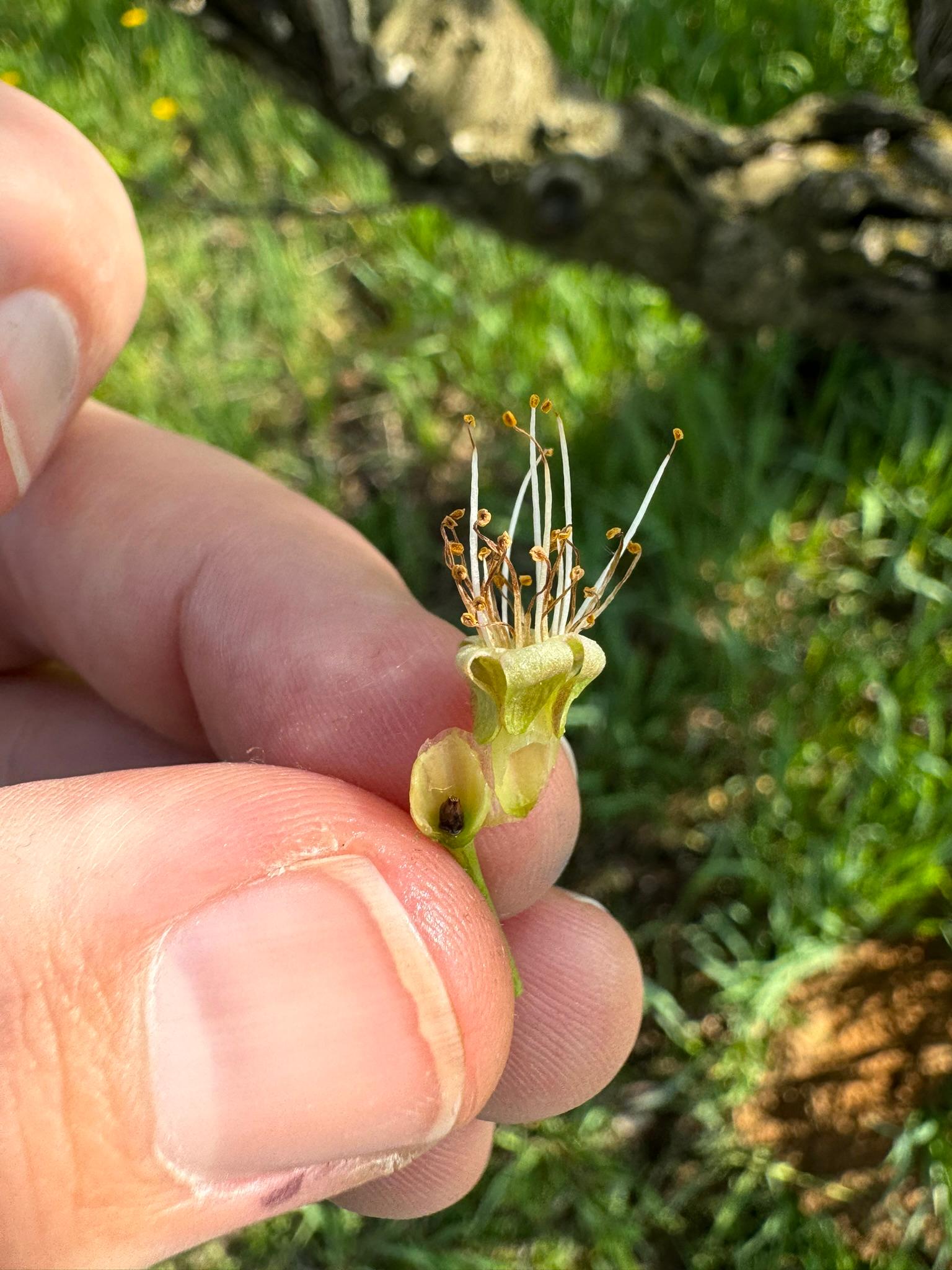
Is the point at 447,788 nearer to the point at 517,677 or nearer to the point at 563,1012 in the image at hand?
the point at 517,677

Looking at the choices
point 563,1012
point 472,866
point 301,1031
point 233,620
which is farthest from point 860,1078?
point 233,620

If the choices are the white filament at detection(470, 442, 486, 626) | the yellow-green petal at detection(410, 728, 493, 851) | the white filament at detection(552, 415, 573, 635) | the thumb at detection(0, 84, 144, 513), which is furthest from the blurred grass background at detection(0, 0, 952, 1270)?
the thumb at detection(0, 84, 144, 513)

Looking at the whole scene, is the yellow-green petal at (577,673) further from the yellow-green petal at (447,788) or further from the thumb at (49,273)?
the thumb at (49,273)

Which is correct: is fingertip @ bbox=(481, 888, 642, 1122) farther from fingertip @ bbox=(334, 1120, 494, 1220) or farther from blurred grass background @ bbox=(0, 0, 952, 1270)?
blurred grass background @ bbox=(0, 0, 952, 1270)

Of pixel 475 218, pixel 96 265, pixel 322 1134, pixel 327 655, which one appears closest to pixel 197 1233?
pixel 322 1134

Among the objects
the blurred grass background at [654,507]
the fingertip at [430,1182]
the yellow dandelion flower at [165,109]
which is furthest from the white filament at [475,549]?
the yellow dandelion flower at [165,109]

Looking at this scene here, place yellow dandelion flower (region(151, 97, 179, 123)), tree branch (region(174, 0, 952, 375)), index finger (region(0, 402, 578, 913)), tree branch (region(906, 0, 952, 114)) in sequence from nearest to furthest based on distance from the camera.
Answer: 1. index finger (region(0, 402, 578, 913))
2. tree branch (region(906, 0, 952, 114))
3. tree branch (region(174, 0, 952, 375))
4. yellow dandelion flower (region(151, 97, 179, 123))
